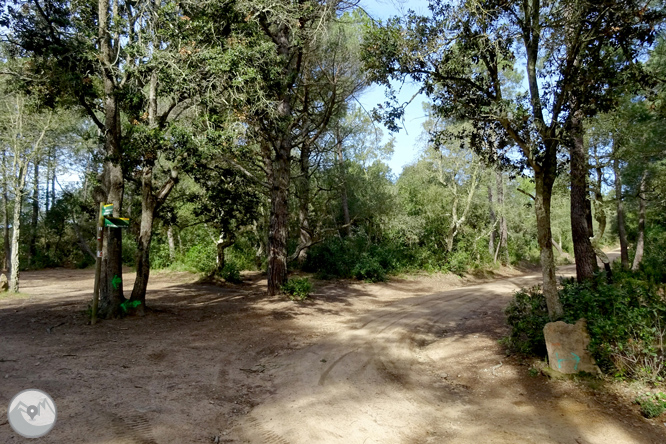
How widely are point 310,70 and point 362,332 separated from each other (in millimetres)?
11390

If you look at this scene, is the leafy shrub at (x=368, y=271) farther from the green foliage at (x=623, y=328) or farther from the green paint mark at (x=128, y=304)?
the green foliage at (x=623, y=328)

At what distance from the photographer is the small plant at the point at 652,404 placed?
4.45 metres

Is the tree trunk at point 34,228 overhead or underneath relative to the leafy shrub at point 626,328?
overhead

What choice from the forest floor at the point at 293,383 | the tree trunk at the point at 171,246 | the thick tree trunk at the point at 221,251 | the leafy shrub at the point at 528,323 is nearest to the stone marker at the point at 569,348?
the forest floor at the point at 293,383

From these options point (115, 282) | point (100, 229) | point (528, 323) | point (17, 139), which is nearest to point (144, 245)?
point (115, 282)

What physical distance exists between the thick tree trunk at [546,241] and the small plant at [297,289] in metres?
7.77

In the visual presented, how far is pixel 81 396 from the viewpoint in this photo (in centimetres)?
461

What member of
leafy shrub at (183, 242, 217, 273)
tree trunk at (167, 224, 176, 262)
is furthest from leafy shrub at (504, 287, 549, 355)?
tree trunk at (167, 224, 176, 262)

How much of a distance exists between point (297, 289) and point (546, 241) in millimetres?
8103

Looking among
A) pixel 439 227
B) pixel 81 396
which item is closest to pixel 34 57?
pixel 81 396

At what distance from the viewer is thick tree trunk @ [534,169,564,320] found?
6.24m

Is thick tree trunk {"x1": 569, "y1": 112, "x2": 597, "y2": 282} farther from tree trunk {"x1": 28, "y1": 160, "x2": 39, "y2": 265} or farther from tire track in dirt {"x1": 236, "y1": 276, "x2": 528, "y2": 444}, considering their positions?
tree trunk {"x1": 28, "y1": 160, "x2": 39, "y2": 265}

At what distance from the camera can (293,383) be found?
5719 mm

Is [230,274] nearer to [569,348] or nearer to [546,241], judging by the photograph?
[546,241]
